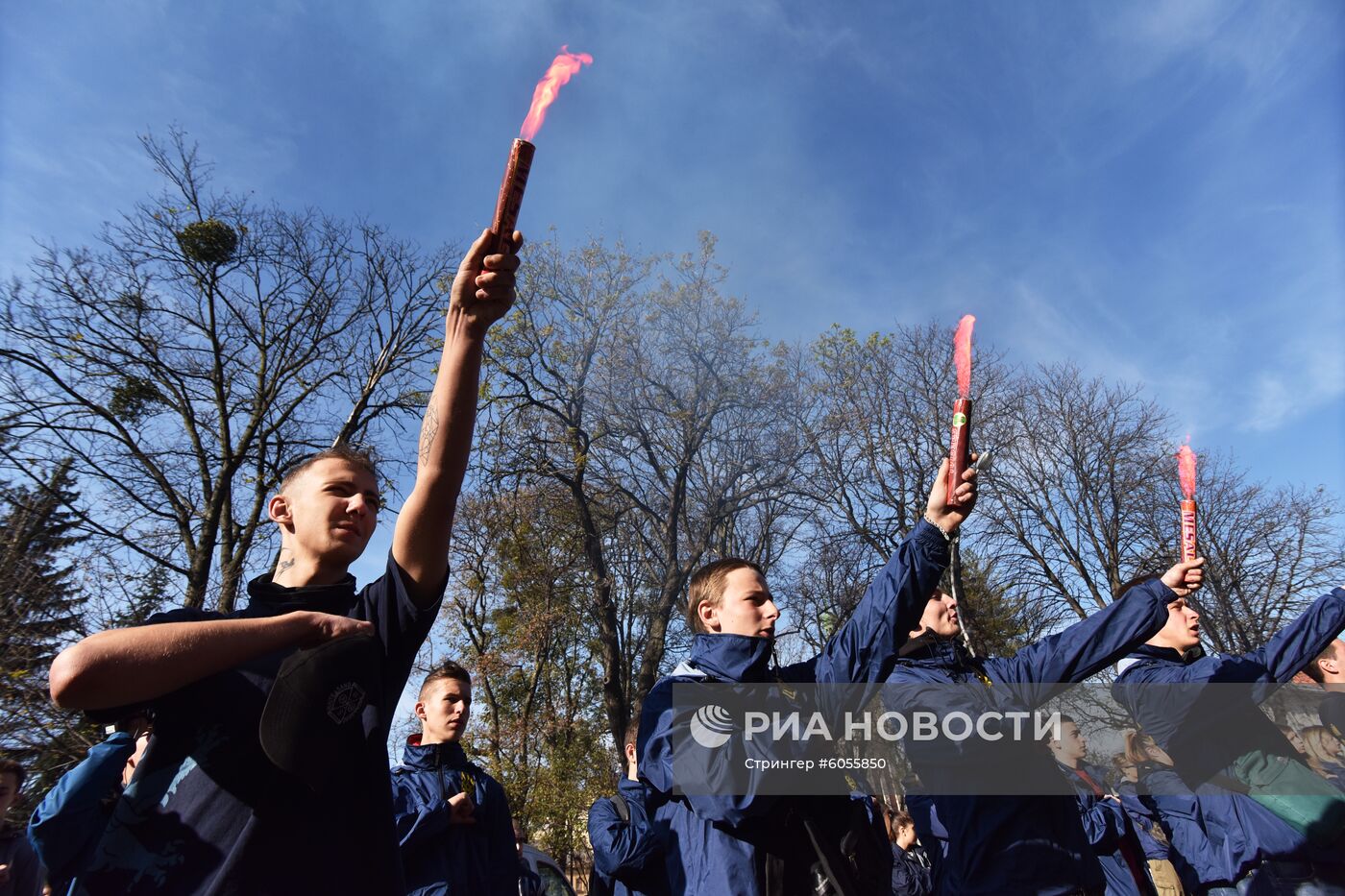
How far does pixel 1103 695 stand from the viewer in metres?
16.2

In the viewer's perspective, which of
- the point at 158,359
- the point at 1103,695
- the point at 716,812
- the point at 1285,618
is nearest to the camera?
the point at 716,812

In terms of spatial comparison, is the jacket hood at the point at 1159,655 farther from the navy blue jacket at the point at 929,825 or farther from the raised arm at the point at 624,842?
the raised arm at the point at 624,842

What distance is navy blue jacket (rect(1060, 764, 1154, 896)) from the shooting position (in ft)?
17.9

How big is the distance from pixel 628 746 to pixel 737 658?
369cm

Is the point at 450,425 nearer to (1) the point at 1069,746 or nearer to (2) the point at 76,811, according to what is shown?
(2) the point at 76,811

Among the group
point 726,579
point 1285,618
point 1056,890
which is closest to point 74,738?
point 726,579

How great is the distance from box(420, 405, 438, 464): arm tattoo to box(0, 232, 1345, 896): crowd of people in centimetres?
2

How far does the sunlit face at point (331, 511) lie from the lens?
209 cm

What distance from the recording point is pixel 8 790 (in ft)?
16.5

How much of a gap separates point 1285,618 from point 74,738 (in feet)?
76.4

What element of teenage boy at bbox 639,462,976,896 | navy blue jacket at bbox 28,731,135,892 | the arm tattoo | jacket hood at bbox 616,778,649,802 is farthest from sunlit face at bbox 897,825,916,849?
the arm tattoo

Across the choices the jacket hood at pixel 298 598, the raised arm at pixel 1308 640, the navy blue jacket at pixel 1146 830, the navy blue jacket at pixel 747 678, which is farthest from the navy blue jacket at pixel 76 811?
the navy blue jacket at pixel 1146 830

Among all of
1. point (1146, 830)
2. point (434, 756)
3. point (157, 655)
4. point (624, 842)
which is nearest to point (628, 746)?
point (624, 842)

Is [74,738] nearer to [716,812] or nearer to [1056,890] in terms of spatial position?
[716,812]
